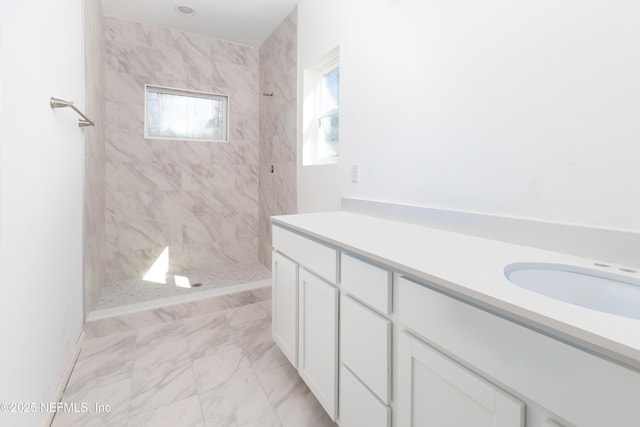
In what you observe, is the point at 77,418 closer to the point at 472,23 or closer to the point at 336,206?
the point at 336,206

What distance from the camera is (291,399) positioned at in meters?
1.47

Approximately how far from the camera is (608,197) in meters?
0.86

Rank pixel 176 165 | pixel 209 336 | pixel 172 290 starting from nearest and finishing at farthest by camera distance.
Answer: pixel 209 336, pixel 172 290, pixel 176 165

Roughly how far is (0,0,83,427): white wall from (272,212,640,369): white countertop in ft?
3.22

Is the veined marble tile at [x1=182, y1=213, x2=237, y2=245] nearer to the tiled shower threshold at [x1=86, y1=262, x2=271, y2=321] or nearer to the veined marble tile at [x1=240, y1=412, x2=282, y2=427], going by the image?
the tiled shower threshold at [x1=86, y1=262, x2=271, y2=321]

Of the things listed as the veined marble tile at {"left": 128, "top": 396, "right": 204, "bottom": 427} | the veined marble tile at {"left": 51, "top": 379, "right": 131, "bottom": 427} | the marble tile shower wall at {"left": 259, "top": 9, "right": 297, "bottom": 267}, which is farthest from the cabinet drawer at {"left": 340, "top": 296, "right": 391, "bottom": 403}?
the marble tile shower wall at {"left": 259, "top": 9, "right": 297, "bottom": 267}

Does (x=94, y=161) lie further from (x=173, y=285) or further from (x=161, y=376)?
(x=161, y=376)

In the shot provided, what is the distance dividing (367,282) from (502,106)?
82 centimetres

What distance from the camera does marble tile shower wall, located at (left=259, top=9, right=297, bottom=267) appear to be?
273 cm

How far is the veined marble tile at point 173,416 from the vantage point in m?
Answer: 1.31

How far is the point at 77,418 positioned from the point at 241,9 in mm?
3052

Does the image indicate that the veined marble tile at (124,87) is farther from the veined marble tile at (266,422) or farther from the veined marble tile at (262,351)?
the veined marble tile at (266,422)

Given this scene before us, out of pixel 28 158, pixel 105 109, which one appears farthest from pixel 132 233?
pixel 28 158

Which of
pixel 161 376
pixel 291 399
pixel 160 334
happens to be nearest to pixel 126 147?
pixel 160 334
